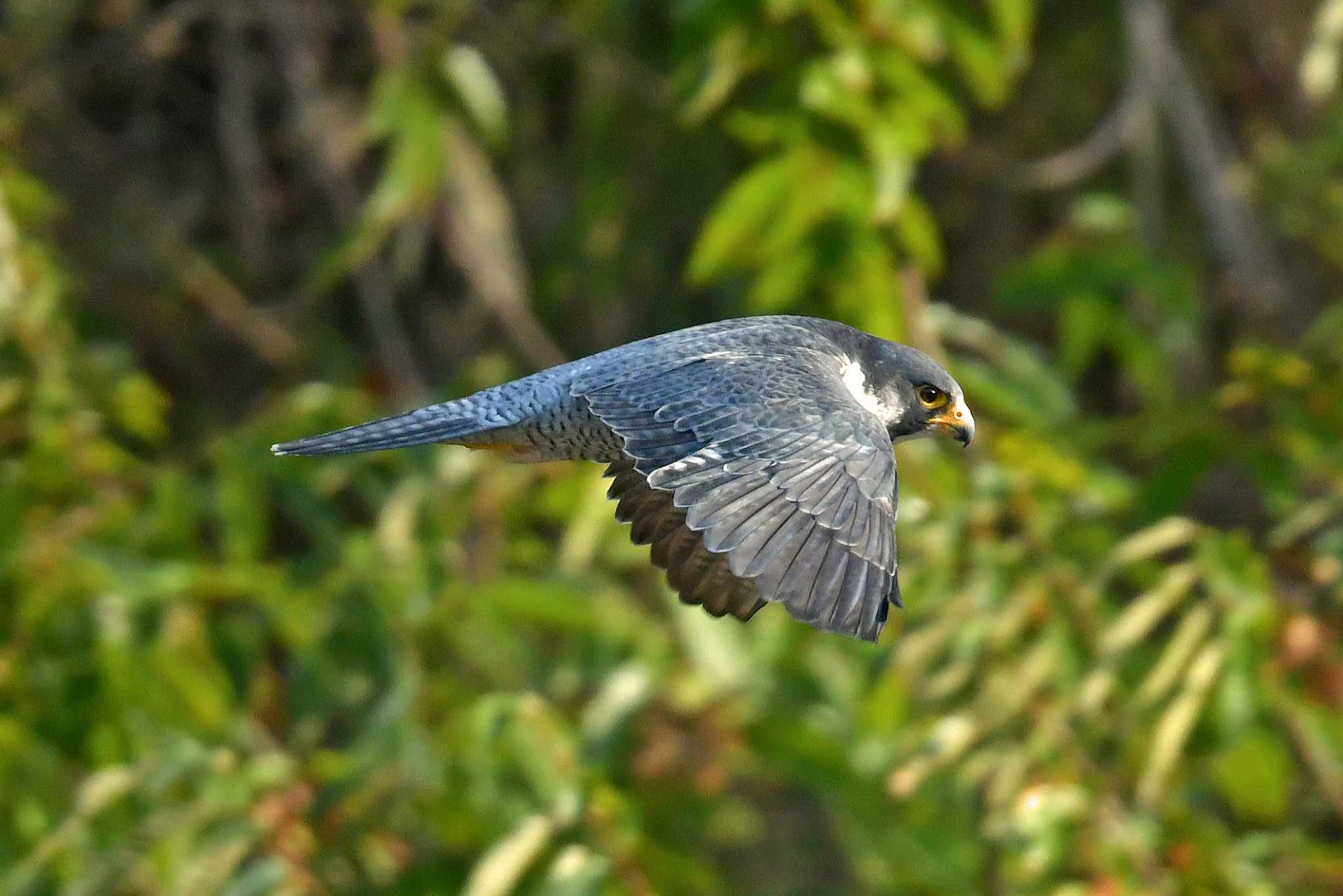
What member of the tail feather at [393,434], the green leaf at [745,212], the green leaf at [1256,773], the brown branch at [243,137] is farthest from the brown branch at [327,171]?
the tail feather at [393,434]

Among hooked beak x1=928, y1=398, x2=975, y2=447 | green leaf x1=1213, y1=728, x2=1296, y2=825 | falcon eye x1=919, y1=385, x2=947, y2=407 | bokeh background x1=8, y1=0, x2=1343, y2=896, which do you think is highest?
falcon eye x1=919, y1=385, x2=947, y2=407

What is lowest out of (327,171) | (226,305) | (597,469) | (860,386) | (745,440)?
(597,469)

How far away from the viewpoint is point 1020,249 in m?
7.84

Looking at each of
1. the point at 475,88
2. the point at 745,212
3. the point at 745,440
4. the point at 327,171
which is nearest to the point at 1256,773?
the point at 745,212

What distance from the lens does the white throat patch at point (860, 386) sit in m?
3.87

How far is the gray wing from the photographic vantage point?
9.93 feet

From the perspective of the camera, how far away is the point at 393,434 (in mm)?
3471

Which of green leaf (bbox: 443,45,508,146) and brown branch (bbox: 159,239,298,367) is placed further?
brown branch (bbox: 159,239,298,367)

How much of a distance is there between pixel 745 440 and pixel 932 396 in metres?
0.74

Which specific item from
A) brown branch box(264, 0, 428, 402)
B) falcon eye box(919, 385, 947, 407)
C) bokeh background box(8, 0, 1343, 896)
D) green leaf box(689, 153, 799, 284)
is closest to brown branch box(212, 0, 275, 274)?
bokeh background box(8, 0, 1343, 896)

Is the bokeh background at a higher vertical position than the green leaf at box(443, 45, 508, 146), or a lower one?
lower

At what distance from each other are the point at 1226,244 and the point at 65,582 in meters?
4.05

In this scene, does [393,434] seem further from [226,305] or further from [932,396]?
[226,305]

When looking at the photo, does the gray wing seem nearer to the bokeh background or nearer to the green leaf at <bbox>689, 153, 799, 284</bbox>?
the bokeh background
